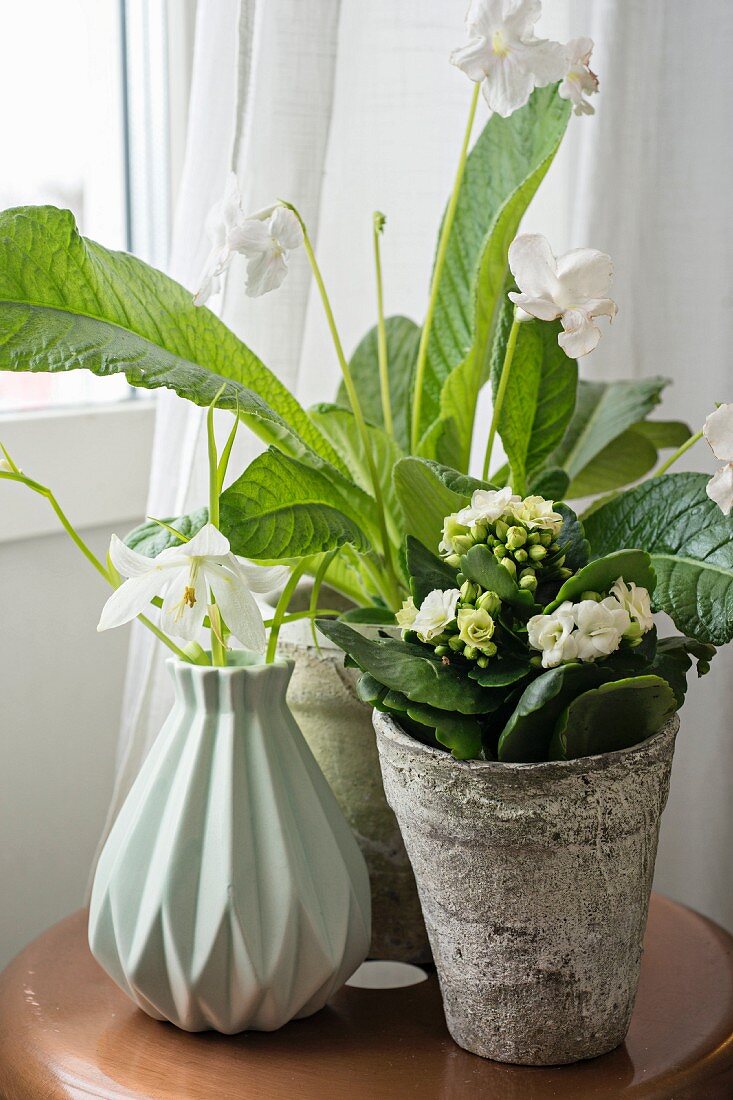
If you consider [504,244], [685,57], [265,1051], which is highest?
[685,57]

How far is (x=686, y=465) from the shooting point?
100 centimetres

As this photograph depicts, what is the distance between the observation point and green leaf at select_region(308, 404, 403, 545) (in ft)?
2.38

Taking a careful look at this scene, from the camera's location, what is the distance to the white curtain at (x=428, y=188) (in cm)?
80

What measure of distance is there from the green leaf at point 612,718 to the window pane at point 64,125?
2.11 ft

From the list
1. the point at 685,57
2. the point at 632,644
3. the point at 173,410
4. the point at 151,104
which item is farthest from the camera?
the point at 151,104

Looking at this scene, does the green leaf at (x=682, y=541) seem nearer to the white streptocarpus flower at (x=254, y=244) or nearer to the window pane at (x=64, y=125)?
the white streptocarpus flower at (x=254, y=244)

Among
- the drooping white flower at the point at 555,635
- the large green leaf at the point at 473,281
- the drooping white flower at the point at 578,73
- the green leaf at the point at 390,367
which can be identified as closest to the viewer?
the drooping white flower at the point at 555,635

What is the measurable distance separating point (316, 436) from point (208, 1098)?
14.9 inches

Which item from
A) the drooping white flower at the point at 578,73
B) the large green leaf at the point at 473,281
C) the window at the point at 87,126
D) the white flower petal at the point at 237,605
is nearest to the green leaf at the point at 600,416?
the large green leaf at the point at 473,281

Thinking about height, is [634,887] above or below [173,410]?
below

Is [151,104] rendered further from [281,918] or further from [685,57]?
[281,918]

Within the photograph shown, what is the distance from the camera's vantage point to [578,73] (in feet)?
2.02

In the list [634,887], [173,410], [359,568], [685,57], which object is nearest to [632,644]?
[634,887]

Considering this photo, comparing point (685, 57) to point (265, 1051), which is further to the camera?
point (685, 57)
